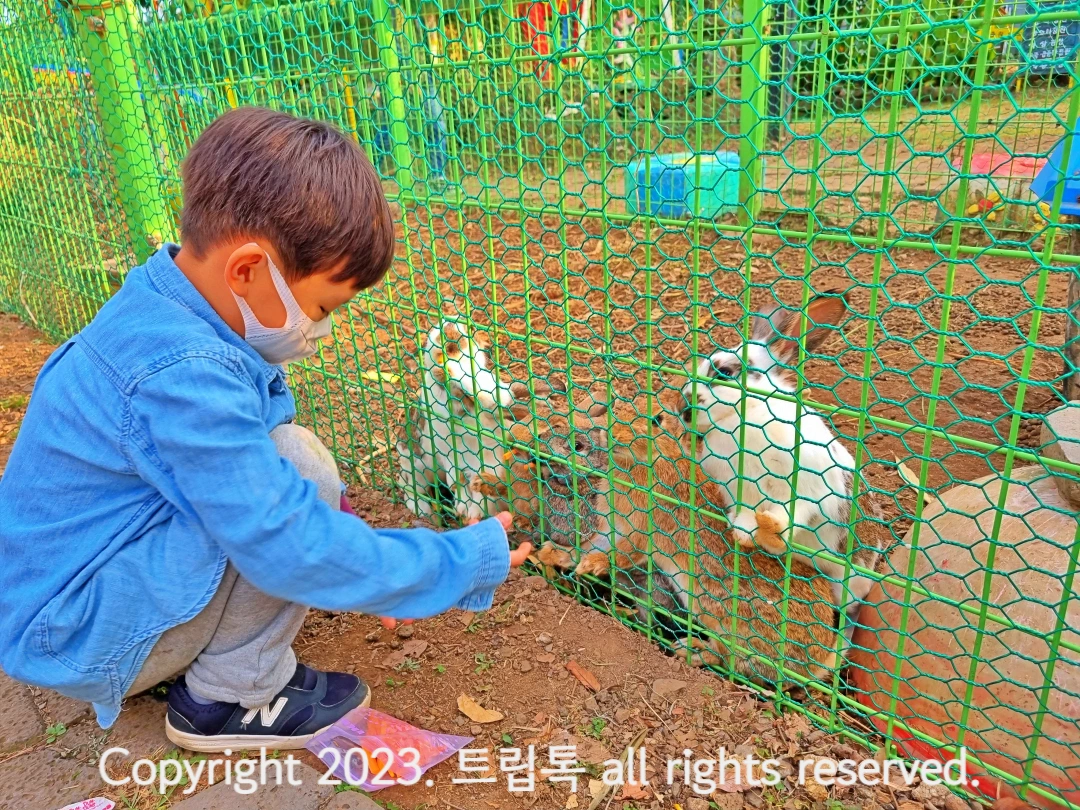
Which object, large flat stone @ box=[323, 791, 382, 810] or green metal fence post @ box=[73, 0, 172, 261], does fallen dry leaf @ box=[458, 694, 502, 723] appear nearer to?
large flat stone @ box=[323, 791, 382, 810]

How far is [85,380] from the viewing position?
1.60 metres

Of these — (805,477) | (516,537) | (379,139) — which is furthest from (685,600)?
(379,139)

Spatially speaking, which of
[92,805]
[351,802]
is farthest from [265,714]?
[92,805]

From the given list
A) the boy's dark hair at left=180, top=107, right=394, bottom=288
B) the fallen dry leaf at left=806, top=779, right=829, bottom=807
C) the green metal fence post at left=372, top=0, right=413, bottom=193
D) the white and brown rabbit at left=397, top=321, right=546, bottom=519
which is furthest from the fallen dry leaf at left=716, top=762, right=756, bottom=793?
the green metal fence post at left=372, top=0, right=413, bottom=193

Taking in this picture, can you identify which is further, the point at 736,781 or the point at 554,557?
the point at 554,557

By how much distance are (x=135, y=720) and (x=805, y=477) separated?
1989mm

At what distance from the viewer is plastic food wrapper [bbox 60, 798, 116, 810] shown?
1.86m

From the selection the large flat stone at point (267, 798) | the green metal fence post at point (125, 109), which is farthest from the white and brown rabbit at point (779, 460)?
the green metal fence post at point (125, 109)

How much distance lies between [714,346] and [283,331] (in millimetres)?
1679

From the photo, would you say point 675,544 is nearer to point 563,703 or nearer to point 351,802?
point 563,703

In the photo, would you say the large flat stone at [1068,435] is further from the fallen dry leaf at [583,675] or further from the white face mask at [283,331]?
the white face mask at [283,331]

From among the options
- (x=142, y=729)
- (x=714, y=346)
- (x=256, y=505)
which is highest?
(x=256, y=505)

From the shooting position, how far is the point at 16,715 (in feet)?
7.14

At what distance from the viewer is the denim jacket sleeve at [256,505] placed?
55.3 inches
